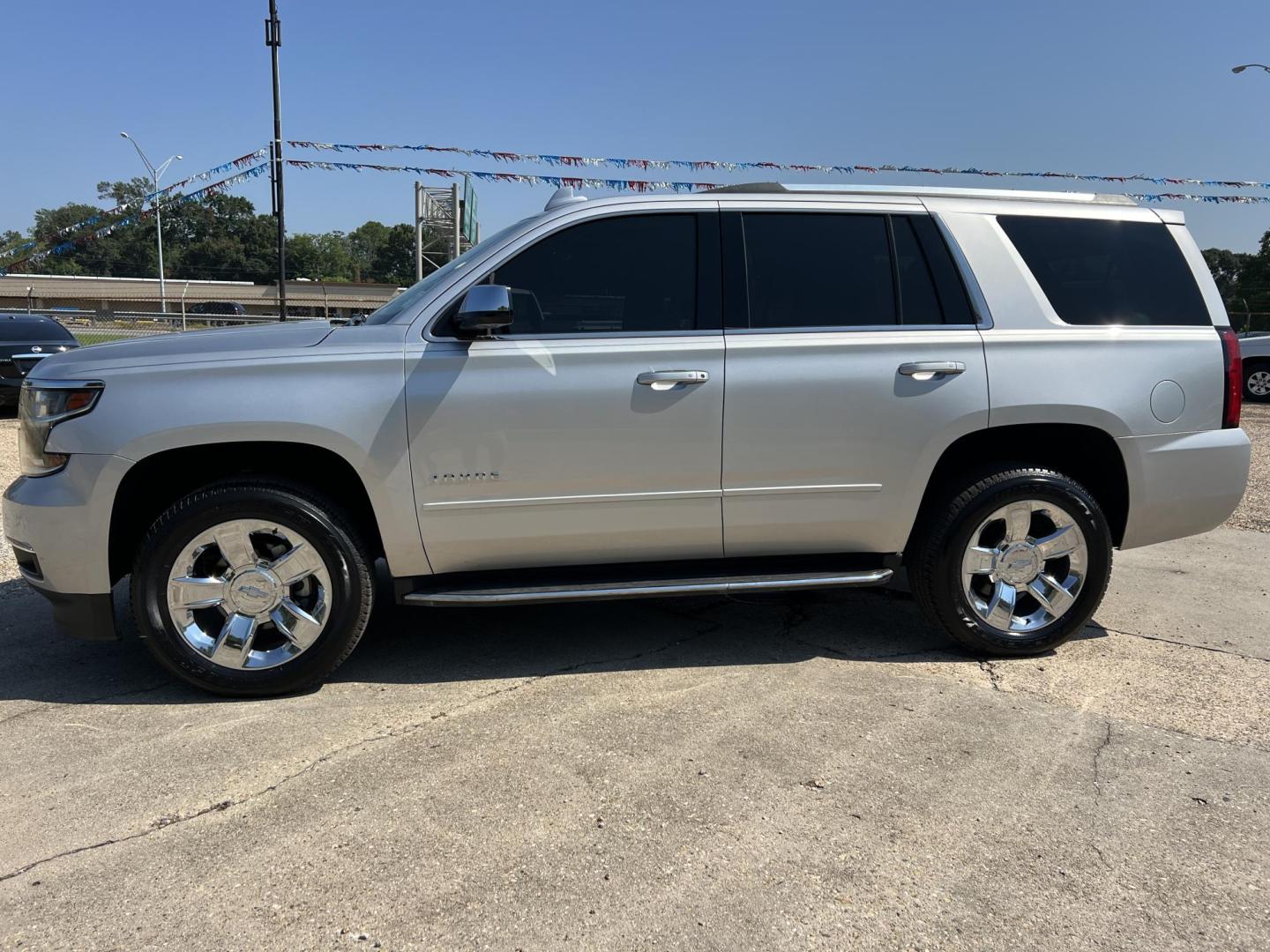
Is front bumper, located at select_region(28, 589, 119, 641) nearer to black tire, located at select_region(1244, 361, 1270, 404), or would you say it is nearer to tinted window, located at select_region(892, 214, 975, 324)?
tinted window, located at select_region(892, 214, 975, 324)

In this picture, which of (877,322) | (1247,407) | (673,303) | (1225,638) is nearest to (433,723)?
(673,303)

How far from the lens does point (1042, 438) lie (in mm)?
3824

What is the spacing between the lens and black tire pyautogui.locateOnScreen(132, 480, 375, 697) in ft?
10.6

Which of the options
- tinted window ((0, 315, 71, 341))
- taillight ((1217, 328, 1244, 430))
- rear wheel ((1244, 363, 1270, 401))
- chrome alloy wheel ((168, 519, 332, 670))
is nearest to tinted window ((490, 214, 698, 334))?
chrome alloy wheel ((168, 519, 332, 670))

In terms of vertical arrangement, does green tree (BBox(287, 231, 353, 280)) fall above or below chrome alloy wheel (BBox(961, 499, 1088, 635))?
above

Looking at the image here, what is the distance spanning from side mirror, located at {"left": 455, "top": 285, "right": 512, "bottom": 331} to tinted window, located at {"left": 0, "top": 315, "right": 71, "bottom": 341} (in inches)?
431

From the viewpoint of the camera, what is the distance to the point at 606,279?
11.5 ft

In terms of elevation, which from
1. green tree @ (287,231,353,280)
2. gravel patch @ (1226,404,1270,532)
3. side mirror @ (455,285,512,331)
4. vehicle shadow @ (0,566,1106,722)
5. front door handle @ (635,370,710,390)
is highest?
green tree @ (287,231,353,280)

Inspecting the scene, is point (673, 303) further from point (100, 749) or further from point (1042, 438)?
point (100, 749)

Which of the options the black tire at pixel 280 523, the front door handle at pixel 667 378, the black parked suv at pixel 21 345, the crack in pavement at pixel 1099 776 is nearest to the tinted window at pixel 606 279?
the front door handle at pixel 667 378

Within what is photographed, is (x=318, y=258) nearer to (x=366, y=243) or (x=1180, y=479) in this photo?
(x=366, y=243)

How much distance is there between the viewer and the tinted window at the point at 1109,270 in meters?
3.73

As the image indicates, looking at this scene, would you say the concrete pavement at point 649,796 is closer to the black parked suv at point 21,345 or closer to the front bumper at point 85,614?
the front bumper at point 85,614

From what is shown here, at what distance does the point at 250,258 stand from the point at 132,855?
90489 mm
